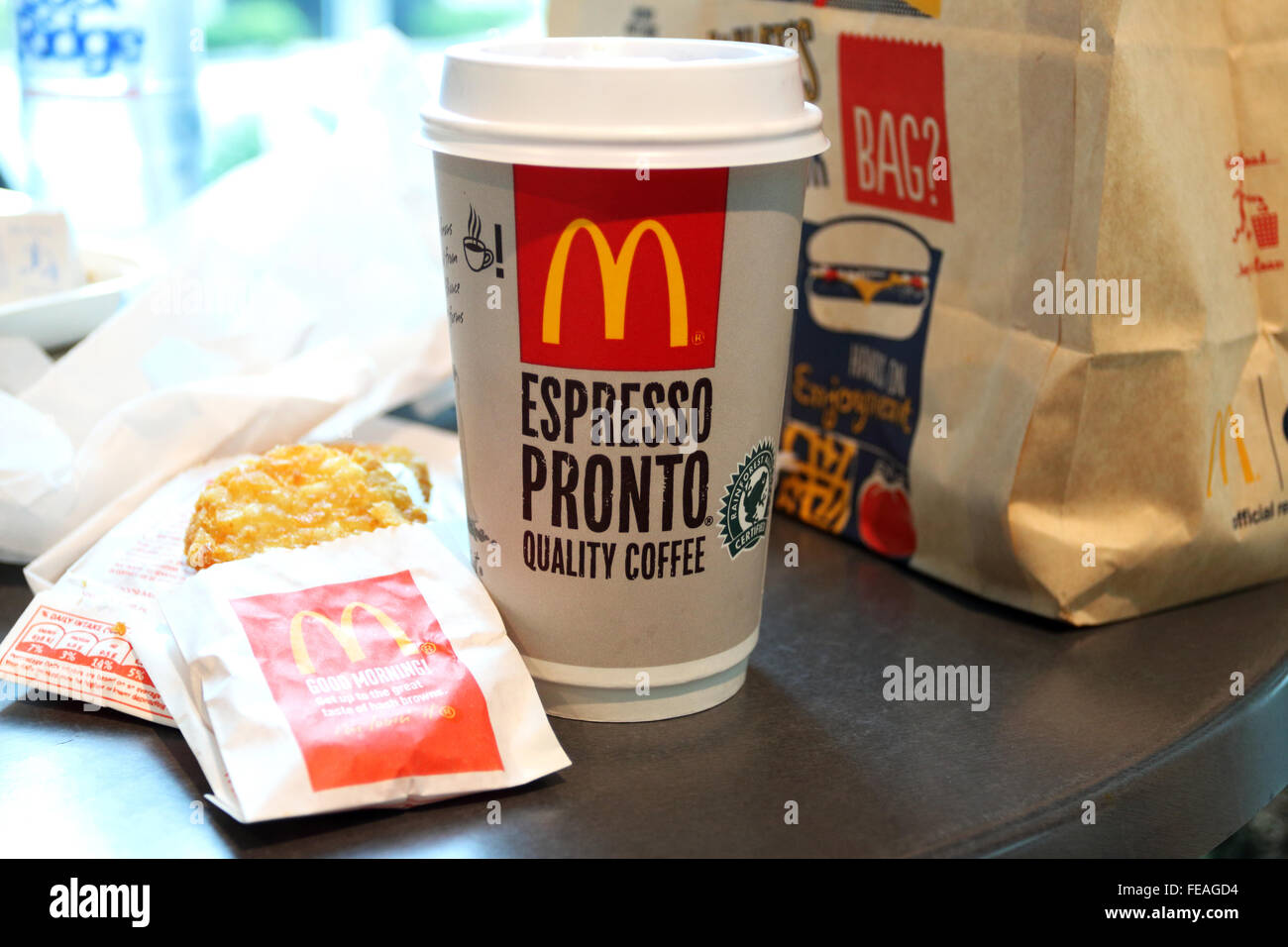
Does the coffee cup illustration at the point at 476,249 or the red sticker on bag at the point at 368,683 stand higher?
the coffee cup illustration at the point at 476,249

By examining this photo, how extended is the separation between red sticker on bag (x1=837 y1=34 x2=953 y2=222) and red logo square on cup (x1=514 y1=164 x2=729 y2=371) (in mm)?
286

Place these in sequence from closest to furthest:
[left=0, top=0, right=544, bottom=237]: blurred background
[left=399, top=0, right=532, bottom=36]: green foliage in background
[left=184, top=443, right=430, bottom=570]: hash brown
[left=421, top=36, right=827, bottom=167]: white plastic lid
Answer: [left=421, top=36, right=827, bottom=167]: white plastic lid, [left=184, top=443, right=430, bottom=570]: hash brown, [left=0, top=0, right=544, bottom=237]: blurred background, [left=399, top=0, right=532, bottom=36]: green foliage in background

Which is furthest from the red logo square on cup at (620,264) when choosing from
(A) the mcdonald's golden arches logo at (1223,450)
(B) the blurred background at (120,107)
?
(B) the blurred background at (120,107)

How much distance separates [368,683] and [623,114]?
33 cm

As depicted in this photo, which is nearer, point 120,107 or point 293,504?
point 293,504

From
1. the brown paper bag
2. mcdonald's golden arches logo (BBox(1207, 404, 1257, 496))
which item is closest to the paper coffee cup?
the brown paper bag

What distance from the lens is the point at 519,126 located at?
23.9 inches

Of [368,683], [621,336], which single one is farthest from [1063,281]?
[368,683]

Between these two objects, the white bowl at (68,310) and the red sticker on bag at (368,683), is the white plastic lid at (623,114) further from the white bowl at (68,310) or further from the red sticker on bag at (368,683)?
the white bowl at (68,310)

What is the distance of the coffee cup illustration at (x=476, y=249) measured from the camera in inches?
25.5

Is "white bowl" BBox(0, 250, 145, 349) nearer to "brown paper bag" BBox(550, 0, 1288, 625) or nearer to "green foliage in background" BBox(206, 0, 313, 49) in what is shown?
"brown paper bag" BBox(550, 0, 1288, 625)

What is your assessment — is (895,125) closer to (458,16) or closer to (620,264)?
(620,264)

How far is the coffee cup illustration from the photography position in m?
0.65

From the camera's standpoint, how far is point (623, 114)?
0.60 meters
